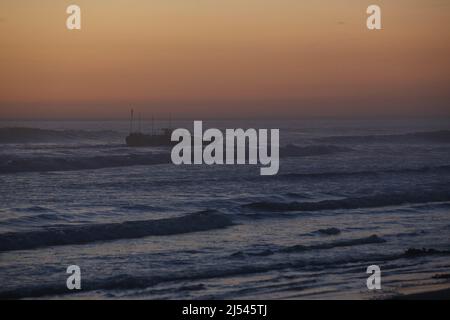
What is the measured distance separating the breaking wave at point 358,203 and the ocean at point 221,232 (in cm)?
4

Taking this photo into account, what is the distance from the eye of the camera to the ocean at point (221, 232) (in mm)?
13469

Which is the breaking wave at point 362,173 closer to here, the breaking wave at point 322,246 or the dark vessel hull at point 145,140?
the breaking wave at point 322,246

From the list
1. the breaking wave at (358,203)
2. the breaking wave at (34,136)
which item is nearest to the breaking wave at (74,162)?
the breaking wave at (358,203)

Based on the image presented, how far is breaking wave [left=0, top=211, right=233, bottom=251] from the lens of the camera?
1798cm

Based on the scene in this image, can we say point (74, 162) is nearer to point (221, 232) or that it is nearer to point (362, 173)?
point (362, 173)

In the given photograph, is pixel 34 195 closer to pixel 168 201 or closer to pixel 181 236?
pixel 168 201

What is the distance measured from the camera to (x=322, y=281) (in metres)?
13.5

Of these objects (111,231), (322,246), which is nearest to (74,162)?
(111,231)

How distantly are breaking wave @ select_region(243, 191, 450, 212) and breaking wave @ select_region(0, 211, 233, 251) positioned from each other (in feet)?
11.8

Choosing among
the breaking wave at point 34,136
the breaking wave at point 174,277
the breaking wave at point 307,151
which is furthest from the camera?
the breaking wave at point 34,136

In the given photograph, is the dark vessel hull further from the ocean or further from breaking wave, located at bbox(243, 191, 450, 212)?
breaking wave, located at bbox(243, 191, 450, 212)

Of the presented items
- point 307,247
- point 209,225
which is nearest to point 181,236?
point 209,225
